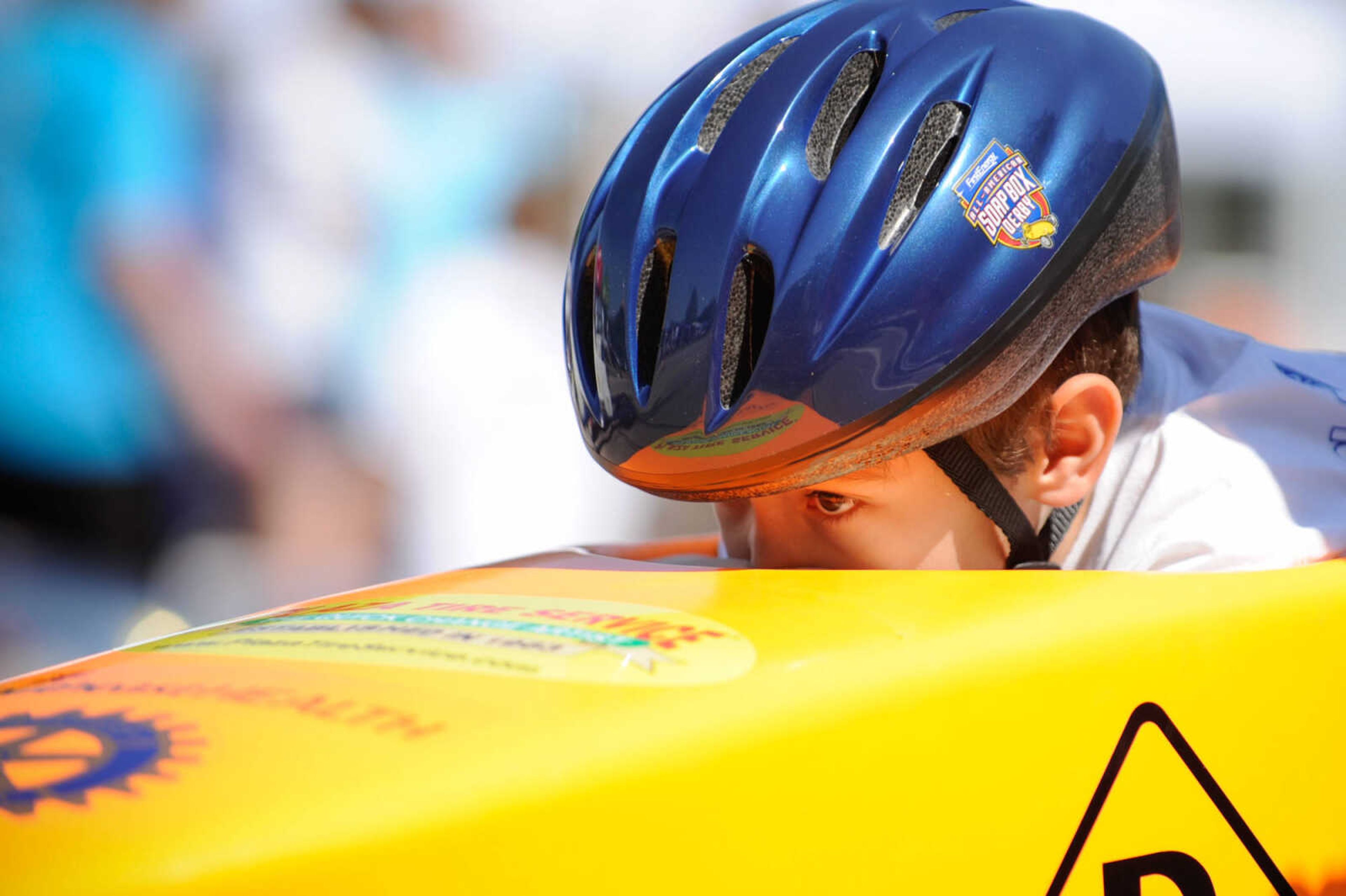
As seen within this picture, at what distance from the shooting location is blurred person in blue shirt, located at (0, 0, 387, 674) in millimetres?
2441

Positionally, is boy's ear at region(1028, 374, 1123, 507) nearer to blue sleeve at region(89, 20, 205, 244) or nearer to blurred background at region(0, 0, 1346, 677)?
blurred background at region(0, 0, 1346, 677)

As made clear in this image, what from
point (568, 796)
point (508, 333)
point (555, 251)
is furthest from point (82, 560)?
point (568, 796)

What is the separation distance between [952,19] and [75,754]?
1.12 metres

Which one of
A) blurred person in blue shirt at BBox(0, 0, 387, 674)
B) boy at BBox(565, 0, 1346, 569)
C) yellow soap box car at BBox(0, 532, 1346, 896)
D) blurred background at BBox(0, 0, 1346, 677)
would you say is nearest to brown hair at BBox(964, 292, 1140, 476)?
boy at BBox(565, 0, 1346, 569)

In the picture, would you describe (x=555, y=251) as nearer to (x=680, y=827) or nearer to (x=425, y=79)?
(x=425, y=79)

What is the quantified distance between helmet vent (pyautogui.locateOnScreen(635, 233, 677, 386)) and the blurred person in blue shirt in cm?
150

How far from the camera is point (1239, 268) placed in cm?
562

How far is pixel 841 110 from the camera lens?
1.36 m

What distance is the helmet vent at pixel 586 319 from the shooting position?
1425 millimetres

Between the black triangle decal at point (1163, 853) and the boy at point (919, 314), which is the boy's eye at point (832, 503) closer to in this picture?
the boy at point (919, 314)

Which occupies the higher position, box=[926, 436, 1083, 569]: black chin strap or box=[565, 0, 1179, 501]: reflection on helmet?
box=[565, 0, 1179, 501]: reflection on helmet

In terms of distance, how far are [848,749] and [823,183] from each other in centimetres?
60

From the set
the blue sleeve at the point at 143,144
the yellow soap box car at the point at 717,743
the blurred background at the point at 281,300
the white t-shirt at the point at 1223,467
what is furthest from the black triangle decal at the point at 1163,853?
the blue sleeve at the point at 143,144

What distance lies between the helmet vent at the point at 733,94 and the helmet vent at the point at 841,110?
0.26 feet
